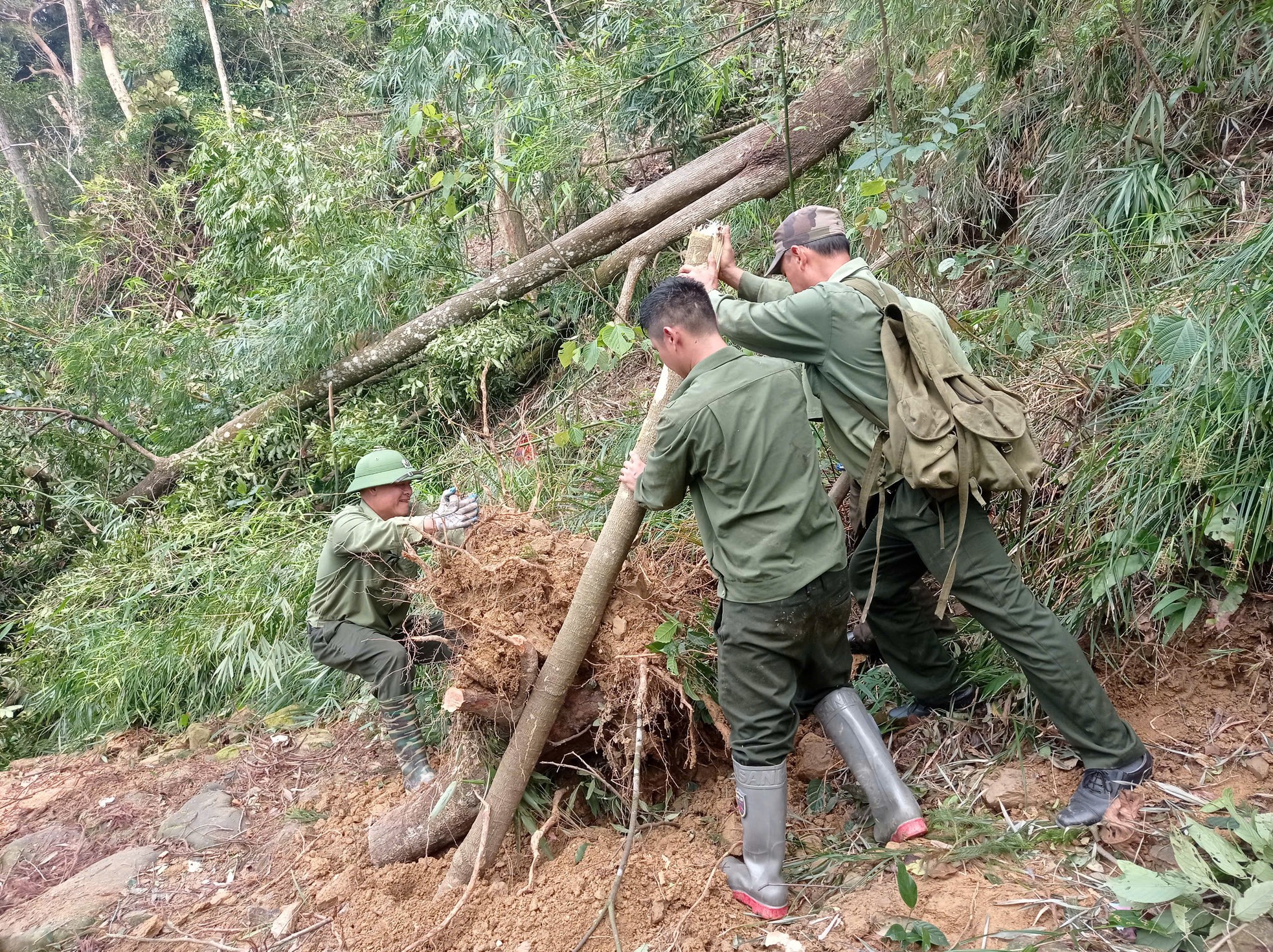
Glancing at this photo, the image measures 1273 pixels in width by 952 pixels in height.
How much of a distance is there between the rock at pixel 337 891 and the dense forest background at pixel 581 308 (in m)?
1.68

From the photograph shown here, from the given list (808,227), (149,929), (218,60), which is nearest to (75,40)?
(218,60)

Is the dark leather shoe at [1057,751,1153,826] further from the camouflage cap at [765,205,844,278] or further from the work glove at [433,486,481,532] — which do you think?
the work glove at [433,486,481,532]

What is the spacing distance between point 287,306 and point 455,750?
5498mm

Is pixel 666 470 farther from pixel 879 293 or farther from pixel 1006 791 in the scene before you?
pixel 1006 791

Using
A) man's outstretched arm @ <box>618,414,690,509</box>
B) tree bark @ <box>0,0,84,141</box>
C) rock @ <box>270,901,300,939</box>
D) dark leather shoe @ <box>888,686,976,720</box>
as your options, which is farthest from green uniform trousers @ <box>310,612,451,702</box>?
tree bark @ <box>0,0,84,141</box>

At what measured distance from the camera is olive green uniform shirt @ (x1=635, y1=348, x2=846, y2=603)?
2.56 m

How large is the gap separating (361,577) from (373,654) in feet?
1.24

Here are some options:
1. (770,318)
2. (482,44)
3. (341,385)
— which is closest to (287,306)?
(341,385)

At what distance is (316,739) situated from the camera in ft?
15.8

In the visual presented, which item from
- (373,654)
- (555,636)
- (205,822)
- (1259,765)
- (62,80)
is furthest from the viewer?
(62,80)

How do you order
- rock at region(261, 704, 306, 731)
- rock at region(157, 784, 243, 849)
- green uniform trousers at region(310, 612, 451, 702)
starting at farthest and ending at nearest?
rock at region(261, 704, 306, 731), rock at region(157, 784, 243, 849), green uniform trousers at region(310, 612, 451, 702)

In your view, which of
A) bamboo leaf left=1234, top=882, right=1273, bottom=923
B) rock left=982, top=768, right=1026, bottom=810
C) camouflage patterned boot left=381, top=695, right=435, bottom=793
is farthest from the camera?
camouflage patterned boot left=381, top=695, right=435, bottom=793

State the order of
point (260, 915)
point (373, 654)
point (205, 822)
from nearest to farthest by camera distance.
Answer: point (260, 915)
point (373, 654)
point (205, 822)

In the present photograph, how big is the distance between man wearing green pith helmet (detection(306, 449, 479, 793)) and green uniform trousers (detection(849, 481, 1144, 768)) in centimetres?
193
